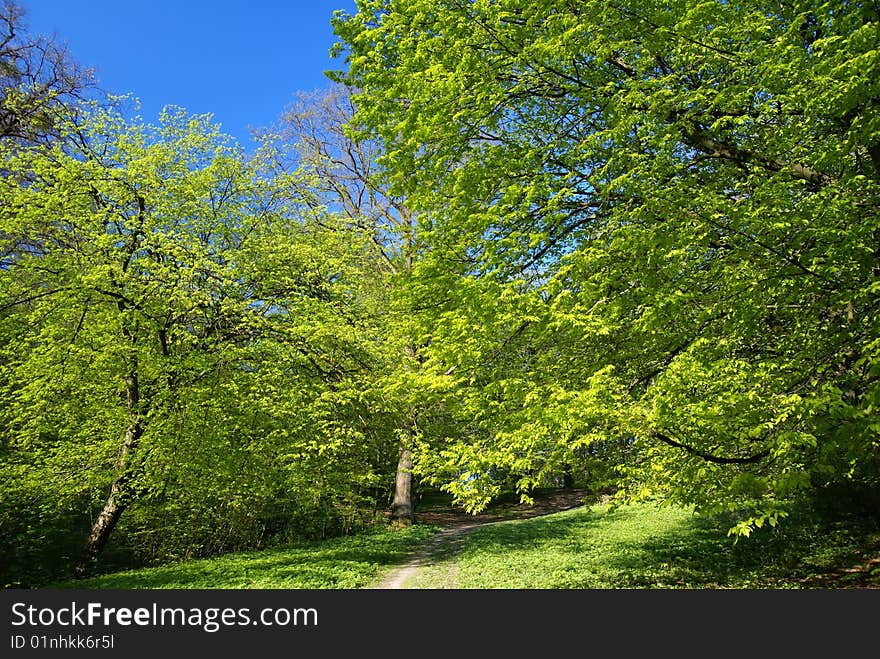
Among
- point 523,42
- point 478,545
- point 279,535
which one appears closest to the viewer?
point 523,42

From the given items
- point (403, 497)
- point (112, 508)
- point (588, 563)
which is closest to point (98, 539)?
point (112, 508)

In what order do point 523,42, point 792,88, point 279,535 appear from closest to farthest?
point 792,88, point 523,42, point 279,535

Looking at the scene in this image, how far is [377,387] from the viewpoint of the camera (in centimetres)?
1275

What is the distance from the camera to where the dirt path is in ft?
35.7

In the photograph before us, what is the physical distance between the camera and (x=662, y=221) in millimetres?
6348

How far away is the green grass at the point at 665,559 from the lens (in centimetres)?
893

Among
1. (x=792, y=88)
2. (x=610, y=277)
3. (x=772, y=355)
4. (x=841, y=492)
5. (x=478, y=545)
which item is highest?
(x=792, y=88)

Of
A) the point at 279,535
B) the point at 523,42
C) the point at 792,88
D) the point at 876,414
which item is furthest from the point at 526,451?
the point at 279,535

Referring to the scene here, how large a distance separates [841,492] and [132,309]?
16478mm

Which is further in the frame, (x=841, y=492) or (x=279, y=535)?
(x=279, y=535)

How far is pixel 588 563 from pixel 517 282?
7.52 meters

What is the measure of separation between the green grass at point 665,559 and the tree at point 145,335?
162 inches

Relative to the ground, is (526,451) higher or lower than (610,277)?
lower

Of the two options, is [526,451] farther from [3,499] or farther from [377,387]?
[3,499]
